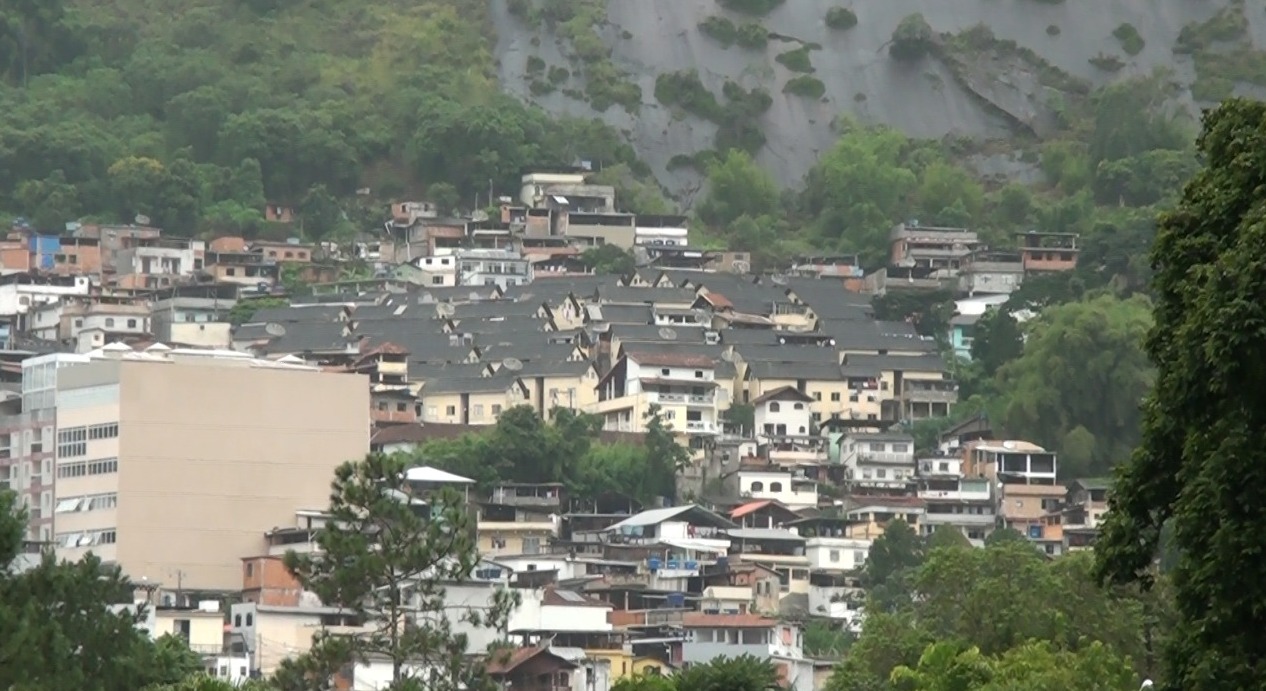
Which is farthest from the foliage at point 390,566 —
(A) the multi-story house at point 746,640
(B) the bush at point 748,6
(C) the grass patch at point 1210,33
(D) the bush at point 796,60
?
(C) the grass patch at point 1210,33

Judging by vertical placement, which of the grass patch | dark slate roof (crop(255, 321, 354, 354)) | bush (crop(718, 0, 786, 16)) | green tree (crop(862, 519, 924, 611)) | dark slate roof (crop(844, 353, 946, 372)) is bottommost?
green tree (crop(862, 519, 924, 611))

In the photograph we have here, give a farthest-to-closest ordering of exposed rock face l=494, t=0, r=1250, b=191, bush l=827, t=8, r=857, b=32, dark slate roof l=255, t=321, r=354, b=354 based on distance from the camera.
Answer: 1. bush l=827, t=8, r=857, b=32
2. exposed rock face l=494, t=0, r=1250, b=191
3. dark slate roof l=255, t=321, r=354, b=354

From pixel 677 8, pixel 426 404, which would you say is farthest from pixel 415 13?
pixel 426 404

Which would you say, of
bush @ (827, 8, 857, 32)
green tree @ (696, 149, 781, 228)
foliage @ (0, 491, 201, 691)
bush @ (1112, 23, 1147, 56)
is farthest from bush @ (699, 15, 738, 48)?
foliage @ (0, 491, 201, 691)


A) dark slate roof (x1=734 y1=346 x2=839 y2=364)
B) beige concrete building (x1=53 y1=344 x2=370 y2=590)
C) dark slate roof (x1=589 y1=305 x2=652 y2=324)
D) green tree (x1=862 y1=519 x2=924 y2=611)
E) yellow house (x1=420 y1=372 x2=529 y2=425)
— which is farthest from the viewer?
dark slate roof (x1=589 y1=305 x2=652 y2=324)

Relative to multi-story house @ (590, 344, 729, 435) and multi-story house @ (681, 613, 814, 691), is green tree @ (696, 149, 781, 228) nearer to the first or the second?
multi-story house @ (590, 344, 729, 435)

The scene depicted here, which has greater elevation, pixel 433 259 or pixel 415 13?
pixel 415 13

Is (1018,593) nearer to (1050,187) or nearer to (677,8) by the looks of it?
(1050,187)
